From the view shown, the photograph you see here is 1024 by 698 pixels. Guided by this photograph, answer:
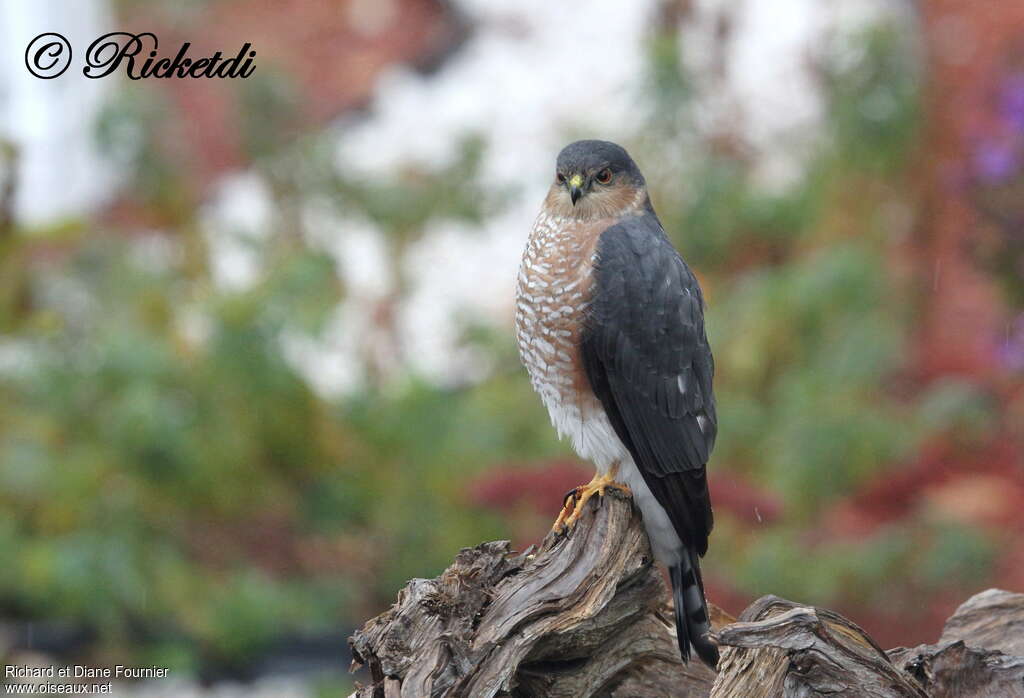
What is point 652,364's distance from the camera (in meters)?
2.88

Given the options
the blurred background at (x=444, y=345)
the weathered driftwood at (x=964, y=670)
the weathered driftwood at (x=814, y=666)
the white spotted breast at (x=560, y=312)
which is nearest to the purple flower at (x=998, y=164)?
the blurred background at (x=444, y=345)

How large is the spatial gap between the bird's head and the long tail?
841 mm

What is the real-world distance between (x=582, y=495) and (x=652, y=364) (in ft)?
1.09

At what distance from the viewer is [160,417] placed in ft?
14.6

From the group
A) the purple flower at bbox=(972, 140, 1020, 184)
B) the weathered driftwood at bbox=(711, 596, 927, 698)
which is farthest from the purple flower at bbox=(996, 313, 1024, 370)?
the weathered driftwood at bbox=(711, 596, 927, 698)

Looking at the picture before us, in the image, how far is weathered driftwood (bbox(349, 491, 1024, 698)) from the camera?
2.36 metres

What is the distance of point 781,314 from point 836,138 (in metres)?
1.70

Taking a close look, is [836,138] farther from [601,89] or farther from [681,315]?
[681,315]

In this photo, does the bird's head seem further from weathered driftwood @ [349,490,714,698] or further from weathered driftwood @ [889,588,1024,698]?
weathered driftwood @ [889,588,1024,698]

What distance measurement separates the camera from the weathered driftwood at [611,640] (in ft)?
7.75

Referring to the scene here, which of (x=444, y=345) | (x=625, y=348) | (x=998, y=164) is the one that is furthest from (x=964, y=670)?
(x=444, y=345)

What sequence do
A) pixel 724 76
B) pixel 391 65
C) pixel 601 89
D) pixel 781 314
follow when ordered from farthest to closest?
pixel 391 65 → pixel 601 89 → pixel 724 76 → pixel 781 314

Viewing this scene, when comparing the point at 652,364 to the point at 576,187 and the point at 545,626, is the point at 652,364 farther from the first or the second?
the point at 545,626

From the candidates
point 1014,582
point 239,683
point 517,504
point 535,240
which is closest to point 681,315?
point 535,240
